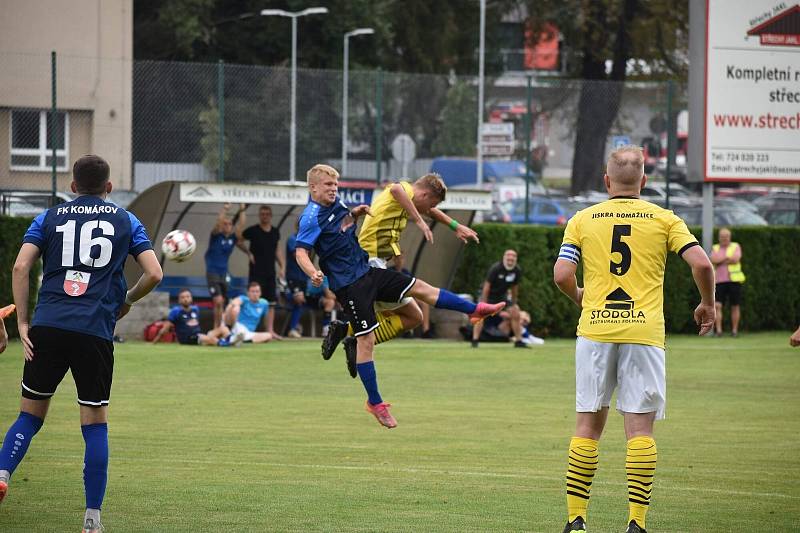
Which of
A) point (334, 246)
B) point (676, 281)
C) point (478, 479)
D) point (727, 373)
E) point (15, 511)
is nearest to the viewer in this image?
point (15, 511)

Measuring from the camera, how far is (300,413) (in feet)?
43.8

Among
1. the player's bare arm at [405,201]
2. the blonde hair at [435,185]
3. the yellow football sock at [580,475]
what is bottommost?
the yellow football sock at [580,475]

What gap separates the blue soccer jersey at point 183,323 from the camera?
20.7 m

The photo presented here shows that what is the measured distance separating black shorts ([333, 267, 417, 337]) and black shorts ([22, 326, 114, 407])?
14.7 ft

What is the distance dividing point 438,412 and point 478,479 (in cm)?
428

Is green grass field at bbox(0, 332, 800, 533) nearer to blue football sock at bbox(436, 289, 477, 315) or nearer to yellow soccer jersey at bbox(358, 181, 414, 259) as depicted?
blue football sock at bbox(436, 289, 477, 315)

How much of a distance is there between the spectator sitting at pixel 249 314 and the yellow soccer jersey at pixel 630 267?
14.2 metres

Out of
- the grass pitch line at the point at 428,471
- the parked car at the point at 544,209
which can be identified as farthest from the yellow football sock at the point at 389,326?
the parked car at the point at 544,209

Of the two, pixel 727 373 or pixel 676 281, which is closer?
pixel 727 373

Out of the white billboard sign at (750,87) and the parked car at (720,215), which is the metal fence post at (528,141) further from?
the parked car at (720,215)

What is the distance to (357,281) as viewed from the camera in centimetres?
1145

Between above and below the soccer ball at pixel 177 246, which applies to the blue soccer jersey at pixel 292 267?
below

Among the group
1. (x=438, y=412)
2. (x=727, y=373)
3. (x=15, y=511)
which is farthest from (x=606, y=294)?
(x=727, y=373)

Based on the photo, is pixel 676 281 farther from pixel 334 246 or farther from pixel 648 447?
pixel 648 447
